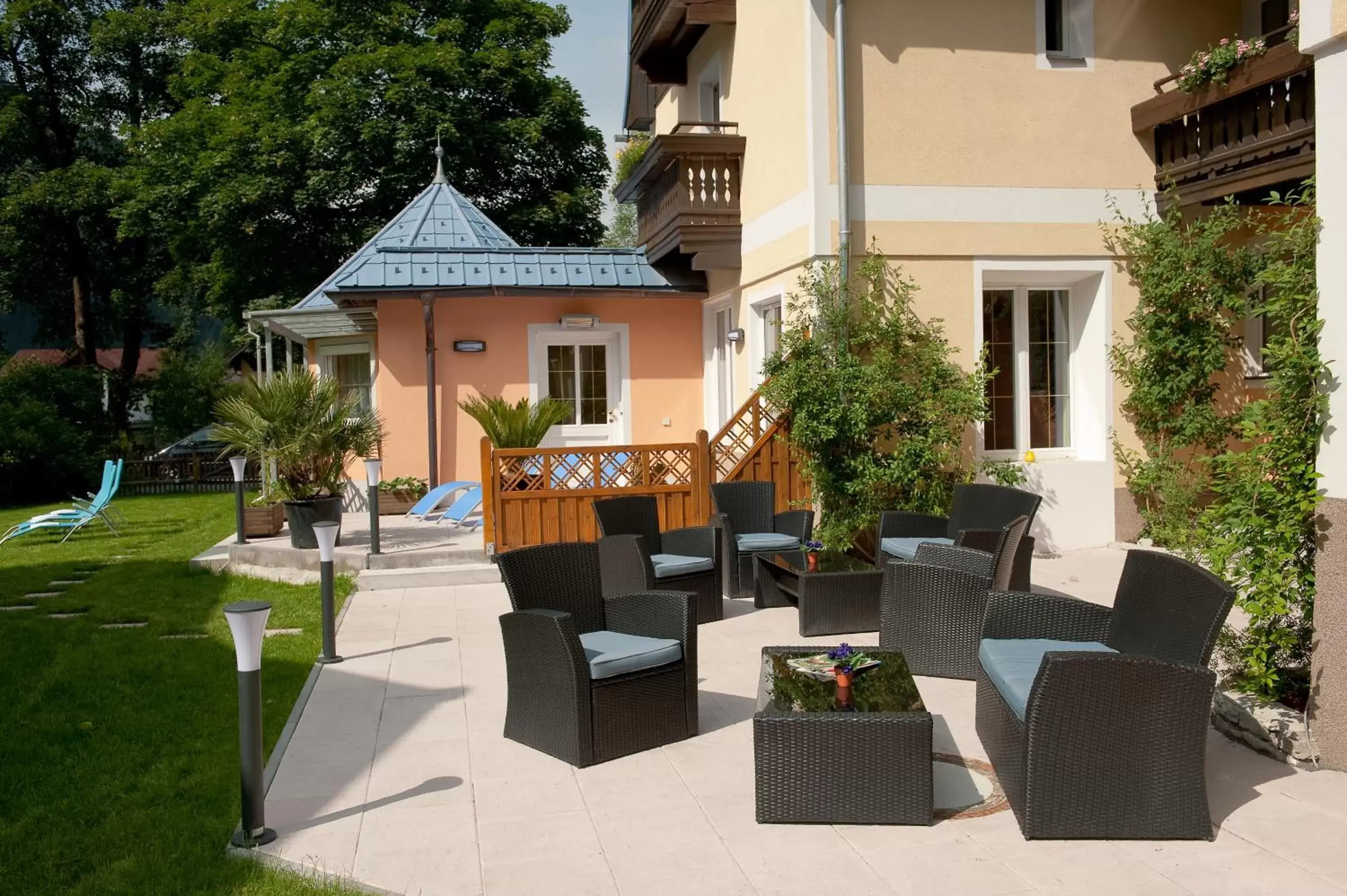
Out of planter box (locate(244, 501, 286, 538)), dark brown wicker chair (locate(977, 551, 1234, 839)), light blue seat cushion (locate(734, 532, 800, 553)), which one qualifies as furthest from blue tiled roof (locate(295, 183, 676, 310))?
dark brown wicker chair (locate(977, 551, 1234, 839))

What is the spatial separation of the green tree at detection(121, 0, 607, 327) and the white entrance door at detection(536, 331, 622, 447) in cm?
1086

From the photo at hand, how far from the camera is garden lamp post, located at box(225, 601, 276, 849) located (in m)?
→ 4.21

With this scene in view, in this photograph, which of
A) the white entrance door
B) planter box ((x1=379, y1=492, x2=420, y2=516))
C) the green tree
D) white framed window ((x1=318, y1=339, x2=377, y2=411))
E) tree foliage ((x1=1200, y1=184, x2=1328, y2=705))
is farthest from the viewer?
the green tree

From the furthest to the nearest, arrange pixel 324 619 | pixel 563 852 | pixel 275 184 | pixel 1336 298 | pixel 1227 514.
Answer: pixel 275 184
pixel 324 619
pixel 1227 514
pixel 1336 298
pixel 563 852

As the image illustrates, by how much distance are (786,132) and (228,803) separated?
8.15 m

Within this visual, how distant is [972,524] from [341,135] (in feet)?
64.2

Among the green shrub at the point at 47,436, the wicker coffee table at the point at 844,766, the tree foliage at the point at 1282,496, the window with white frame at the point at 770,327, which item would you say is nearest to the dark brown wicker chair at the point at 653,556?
the wicker coffee table at the point at 844,766

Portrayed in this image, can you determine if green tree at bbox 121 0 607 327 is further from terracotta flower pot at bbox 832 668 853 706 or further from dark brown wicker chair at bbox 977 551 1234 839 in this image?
dark brown wicker chair at bbox 977 551 1234 839

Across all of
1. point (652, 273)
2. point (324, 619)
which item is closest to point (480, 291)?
point (652, 273)

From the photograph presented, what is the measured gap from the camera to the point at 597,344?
1441 cm

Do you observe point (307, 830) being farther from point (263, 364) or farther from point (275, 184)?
point (263, 364)

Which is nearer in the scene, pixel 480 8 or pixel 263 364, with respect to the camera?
pixel 480 8

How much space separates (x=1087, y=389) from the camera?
35.4 ft

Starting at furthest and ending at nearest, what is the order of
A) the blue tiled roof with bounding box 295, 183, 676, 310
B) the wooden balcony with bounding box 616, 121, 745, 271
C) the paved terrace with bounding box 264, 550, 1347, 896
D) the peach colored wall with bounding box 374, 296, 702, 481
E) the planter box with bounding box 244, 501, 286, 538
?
the peach colored wall with bounding box 374, 296, 702, 481, the blue tiled roof with bounding box 295, 183, 676, 310, the planter box with bounding box 244, 501, 286, 538, the wooden balcony with bounding box 616, 121, 745, 271, the paved terrace with bounding box 264, 550, 1347, 896
